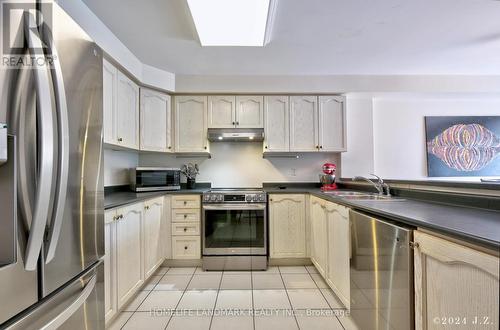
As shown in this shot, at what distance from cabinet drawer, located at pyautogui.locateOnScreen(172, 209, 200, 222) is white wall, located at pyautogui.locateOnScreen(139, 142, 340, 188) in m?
0.72

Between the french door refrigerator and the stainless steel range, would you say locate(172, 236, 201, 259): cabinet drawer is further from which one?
the french door refrigerator

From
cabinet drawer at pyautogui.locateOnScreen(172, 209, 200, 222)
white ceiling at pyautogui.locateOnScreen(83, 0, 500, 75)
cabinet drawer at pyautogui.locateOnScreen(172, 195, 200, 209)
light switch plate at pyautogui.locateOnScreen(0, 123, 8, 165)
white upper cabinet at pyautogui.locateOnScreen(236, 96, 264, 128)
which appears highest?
white ceiling at pyautogui.locateOnScreen(83, 0, 500, 75)

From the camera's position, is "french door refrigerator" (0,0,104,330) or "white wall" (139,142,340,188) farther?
"white wall" (139,142,340,188)

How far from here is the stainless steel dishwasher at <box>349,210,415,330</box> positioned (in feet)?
3.67

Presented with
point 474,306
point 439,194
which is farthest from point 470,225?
point 439,194

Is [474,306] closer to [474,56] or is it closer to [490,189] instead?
[490,189]

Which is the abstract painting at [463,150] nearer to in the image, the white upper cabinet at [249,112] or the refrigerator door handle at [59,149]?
the white upper cabinet at [249,112]

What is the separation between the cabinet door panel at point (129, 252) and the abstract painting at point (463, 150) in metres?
3.85

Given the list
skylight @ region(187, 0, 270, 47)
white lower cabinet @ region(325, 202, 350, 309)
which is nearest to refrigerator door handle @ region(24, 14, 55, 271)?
skylight @ region(187, 0, 270, 47)

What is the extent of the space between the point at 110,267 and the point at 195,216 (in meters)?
1.19

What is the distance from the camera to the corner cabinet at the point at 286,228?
9.05ft

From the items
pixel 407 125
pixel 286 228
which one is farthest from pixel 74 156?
pixel 407 125

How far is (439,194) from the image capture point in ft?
5.08

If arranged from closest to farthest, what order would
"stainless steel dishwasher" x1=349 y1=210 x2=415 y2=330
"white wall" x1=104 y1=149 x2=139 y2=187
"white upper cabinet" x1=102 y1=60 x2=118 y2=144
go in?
"stainless steel dishwasher" x1=349 y1=210 x2=415 y2=330 → "white upper cabinet" x1=102 y1=60 x2=118 y2=144 → "white wall" x1=104 y1=149 x2=139 y2=187
